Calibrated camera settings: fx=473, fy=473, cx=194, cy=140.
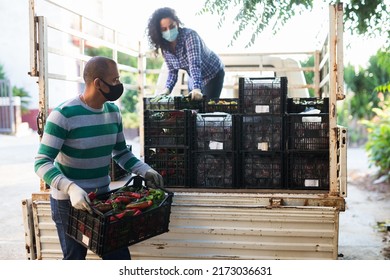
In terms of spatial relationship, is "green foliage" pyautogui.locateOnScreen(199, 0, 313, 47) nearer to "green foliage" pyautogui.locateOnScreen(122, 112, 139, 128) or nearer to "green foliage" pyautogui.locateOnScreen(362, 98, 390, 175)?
"green foliage" pyautogui.locateOnScreen(362, 98, 390, 175)

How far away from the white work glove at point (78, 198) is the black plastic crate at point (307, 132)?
1.22 metres

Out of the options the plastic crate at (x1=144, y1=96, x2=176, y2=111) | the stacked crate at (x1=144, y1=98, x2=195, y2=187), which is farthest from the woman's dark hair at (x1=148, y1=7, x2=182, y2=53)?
the stacked crate at (x1=144, y1=98, x2=195, y2=187)

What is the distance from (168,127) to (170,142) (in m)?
0.09

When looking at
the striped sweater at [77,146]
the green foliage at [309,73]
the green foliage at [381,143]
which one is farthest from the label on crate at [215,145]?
the green foliage at [381,143]

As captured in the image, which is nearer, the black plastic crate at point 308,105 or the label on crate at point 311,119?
the label on crate at point 311,119

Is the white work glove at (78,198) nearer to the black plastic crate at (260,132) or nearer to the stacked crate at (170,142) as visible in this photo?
the stacked crate at (170,142)

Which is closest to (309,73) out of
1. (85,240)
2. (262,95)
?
(262,95)

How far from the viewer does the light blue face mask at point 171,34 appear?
307cm

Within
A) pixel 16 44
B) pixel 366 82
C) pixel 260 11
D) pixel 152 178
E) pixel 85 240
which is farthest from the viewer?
pixel 366 82

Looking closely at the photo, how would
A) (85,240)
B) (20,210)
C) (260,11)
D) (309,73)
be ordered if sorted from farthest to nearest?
(309,73) < (20,210) < (260,11) < (85,240)

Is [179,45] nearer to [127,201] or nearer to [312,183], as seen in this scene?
[312,183]

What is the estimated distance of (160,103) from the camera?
2.93 metres

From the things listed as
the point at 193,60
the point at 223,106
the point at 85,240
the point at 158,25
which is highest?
the point at 158,25

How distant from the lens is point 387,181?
6.41 metres
